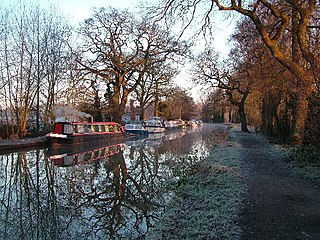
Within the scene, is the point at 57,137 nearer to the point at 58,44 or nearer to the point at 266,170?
the point at 58,44

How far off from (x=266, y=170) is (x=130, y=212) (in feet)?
15.6

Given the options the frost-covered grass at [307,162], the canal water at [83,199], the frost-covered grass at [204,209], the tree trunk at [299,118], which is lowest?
the canal water at [83,199]

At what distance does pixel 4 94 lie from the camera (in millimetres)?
21953

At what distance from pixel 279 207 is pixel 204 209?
53.2 inches

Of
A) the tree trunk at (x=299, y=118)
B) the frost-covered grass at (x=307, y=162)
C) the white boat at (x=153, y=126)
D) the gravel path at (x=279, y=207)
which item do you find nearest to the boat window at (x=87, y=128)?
the white boat at (x=153, y=126)

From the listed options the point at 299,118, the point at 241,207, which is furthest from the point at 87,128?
the point at 241,207

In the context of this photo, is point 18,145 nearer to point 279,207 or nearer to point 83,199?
point 83,199

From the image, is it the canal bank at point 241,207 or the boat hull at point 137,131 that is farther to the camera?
the boat hull at point 137,131

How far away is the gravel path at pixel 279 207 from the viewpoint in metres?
4.04

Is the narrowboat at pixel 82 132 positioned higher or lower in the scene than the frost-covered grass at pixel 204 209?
higher

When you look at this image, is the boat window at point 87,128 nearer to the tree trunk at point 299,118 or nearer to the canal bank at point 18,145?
the canal bank at point 18,145

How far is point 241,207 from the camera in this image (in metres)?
5.13

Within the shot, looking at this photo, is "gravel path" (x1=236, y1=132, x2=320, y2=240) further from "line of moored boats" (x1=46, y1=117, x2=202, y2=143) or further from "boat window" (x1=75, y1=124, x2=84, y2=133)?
"boat window" (x1=75, y1=124, x2=84, y2=133)

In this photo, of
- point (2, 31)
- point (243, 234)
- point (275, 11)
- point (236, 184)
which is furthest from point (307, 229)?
point (2, 31)
